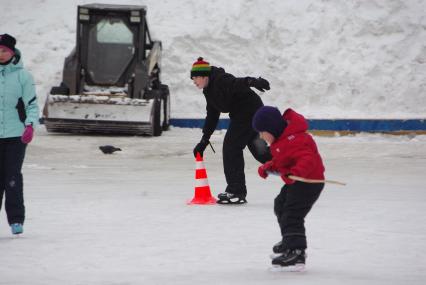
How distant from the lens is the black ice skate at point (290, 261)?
6336 mm

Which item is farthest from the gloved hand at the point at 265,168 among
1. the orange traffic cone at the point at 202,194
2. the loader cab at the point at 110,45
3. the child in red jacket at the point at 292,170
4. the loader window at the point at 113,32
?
the loader window at the point at 113,32

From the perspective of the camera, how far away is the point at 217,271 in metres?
6.36

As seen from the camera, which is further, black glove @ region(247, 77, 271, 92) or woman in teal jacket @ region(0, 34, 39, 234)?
black glove @ region(247, 77, 271, 92)

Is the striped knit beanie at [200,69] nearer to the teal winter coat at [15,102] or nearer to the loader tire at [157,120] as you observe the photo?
the teal winter coat at [15,102]

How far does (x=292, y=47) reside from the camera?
27.0m

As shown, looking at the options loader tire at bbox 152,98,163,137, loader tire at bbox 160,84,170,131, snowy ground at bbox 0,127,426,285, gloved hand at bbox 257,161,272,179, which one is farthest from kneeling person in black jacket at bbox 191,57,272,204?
loader tire at bbox 160,84,170,131

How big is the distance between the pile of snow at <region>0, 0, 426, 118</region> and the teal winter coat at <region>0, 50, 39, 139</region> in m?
16.9

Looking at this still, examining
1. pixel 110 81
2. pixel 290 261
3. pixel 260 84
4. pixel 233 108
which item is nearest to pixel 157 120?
pixel 110 81

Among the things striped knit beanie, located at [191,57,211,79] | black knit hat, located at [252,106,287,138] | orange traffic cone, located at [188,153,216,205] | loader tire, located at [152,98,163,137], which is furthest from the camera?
loader tire, located at [152,98,163,137]

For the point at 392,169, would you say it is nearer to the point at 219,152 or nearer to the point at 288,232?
the point at 219,152

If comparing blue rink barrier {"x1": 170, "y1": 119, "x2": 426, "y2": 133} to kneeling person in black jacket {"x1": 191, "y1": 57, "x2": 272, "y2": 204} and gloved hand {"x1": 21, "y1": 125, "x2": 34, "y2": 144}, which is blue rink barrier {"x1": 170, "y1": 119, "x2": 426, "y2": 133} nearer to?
kneeling person in black jacket {"x1": 191, "y1": 57, "x2": 272, "y2": 204}

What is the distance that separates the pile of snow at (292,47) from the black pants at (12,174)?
55.6ft

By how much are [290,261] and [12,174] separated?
8.11 ft

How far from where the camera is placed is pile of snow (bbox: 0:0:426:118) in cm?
2541
